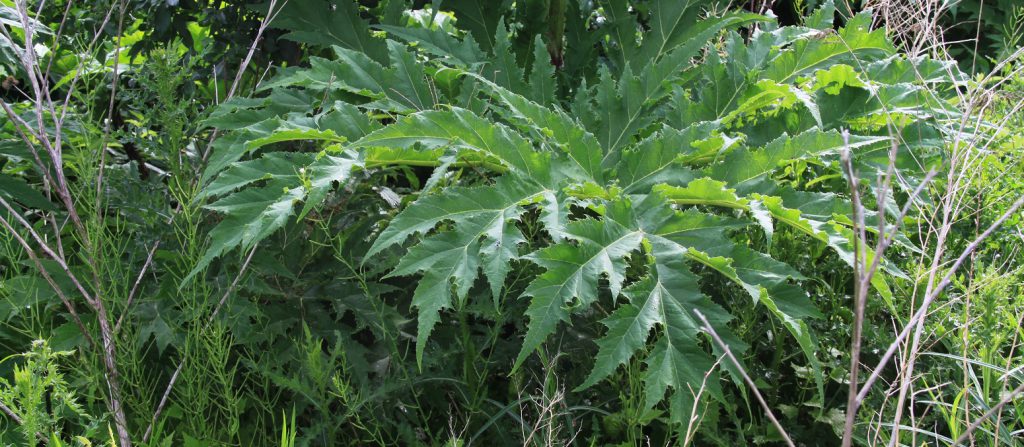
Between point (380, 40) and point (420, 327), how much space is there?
1363mm

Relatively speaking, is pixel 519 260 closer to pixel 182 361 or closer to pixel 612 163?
pixel 612 163

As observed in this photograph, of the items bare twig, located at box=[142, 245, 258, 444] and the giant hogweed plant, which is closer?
the giant hogweed plant

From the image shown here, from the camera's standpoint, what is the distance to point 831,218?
2.09 meters

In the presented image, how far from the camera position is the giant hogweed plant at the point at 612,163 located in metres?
1.85

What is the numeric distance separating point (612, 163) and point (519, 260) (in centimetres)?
48

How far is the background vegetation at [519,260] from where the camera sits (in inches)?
74.2

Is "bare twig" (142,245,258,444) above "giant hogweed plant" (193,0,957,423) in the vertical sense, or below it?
below

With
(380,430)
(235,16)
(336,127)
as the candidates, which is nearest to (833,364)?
(380,430)

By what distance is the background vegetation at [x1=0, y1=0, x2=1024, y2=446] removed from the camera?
188cm

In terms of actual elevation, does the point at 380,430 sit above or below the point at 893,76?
below

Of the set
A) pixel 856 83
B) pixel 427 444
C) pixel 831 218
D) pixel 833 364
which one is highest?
pixel 856 83

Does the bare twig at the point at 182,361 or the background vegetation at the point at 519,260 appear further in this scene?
the bare twig at the point at 182,361

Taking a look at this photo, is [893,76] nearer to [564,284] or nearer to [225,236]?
[564,284]

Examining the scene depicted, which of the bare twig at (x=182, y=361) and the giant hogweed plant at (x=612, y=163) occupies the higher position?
the giant hogweed plant at (x=612, y=163)
